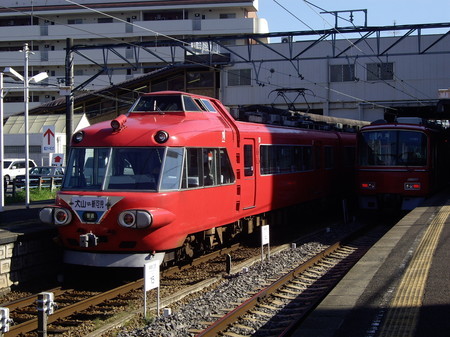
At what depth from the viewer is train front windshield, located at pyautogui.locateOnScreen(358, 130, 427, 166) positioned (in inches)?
701

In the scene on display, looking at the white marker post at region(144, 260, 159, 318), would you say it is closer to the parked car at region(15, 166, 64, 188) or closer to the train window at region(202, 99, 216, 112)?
the train window at region(202, 99, 216, 112)

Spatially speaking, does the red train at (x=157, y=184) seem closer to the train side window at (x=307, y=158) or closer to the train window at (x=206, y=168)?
the train window at (x=206, y=168)

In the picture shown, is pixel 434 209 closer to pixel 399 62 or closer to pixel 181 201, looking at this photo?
pixel 181 201

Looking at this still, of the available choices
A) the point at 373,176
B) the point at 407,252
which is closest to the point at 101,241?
the point at 407,252

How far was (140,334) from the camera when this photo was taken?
24.3ft

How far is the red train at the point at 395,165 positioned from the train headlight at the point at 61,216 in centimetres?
1074

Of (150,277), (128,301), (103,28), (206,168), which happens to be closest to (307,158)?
(206,168)

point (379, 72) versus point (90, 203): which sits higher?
point (379, 72)

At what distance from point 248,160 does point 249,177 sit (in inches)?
14.4

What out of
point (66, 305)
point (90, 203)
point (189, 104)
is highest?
point (189, 104)

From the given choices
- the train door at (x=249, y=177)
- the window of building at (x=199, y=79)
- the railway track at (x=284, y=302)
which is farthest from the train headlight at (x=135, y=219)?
the window of building at (x=199, y=79)

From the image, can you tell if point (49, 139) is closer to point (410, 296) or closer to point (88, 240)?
point (88, 240)

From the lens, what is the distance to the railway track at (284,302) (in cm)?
758

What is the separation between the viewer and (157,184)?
977 cm
